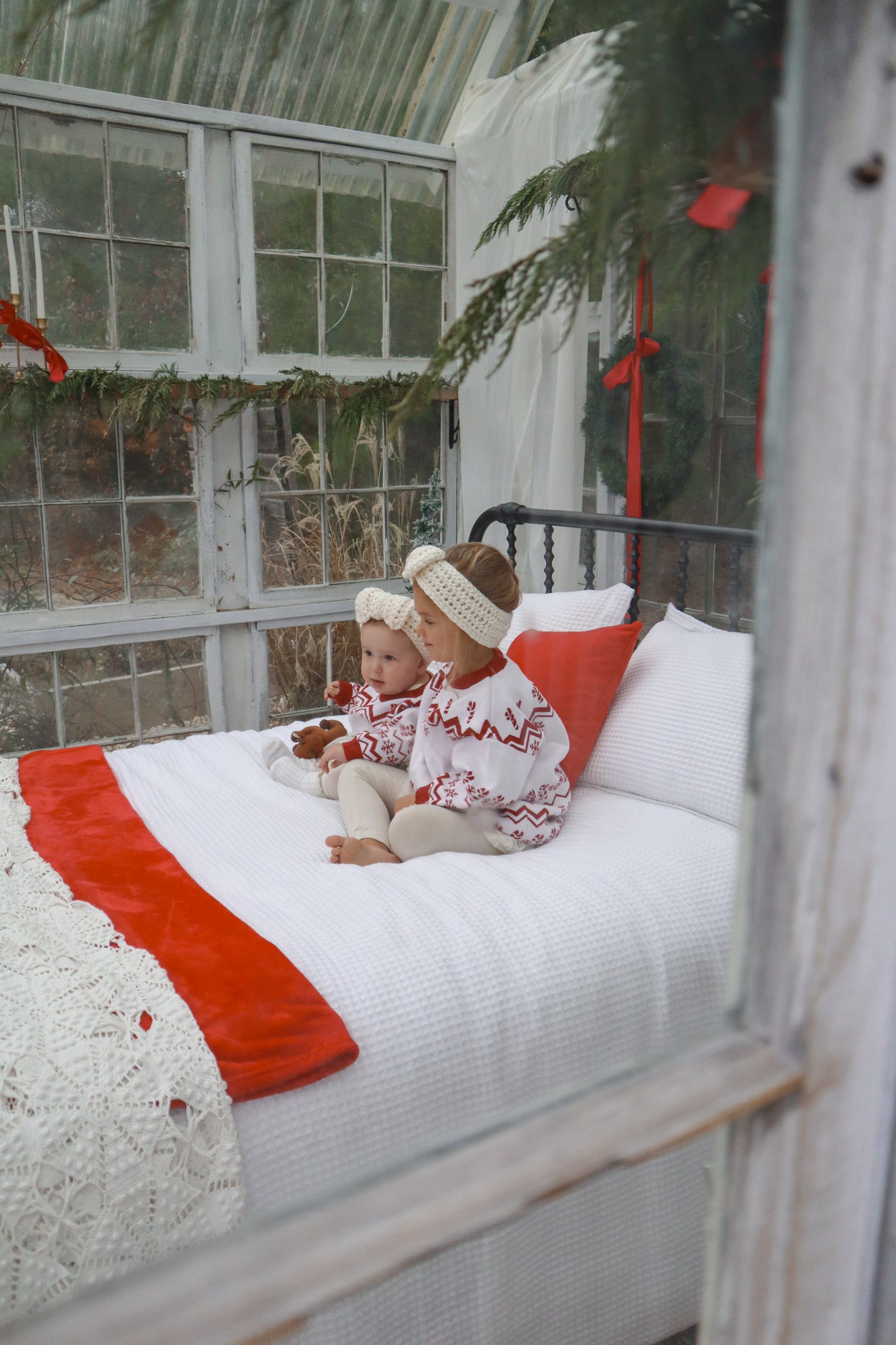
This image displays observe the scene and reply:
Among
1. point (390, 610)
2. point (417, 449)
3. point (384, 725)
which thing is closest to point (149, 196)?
point (390, 610)

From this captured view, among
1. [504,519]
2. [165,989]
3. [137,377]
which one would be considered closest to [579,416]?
[504,519]

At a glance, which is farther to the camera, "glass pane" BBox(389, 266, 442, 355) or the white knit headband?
the white knit headband

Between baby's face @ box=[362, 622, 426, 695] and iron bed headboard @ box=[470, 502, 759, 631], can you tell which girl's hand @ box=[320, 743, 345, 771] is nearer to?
baby's face @ box=[362, 622, 426, 695]

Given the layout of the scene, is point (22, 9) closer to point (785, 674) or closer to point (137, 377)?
point (785, 674)

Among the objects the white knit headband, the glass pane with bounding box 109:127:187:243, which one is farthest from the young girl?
the glass pane with bounding box 109:127:187:243

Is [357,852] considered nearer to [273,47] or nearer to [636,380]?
[636,380]

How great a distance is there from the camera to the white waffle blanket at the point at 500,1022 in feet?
2.71

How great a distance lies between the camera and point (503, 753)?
1.37m

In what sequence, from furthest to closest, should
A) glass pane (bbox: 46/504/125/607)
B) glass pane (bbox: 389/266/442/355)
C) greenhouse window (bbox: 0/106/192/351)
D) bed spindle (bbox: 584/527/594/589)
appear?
glass pane (bbox: 46/504/125/607) < greenhouse window (bbox: 0/106/192/351) < bed spindle (bbox: 584/527/594/589) < glass pane (bbox: 389/266/442/355)

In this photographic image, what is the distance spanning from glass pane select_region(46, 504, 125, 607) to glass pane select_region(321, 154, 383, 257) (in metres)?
1.20

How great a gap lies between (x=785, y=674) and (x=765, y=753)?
0.03 m

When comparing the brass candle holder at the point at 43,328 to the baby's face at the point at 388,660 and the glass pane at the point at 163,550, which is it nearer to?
the glass pane at the point at 163,550

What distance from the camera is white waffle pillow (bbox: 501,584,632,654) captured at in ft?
3.95

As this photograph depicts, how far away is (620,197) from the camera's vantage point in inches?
14.4
